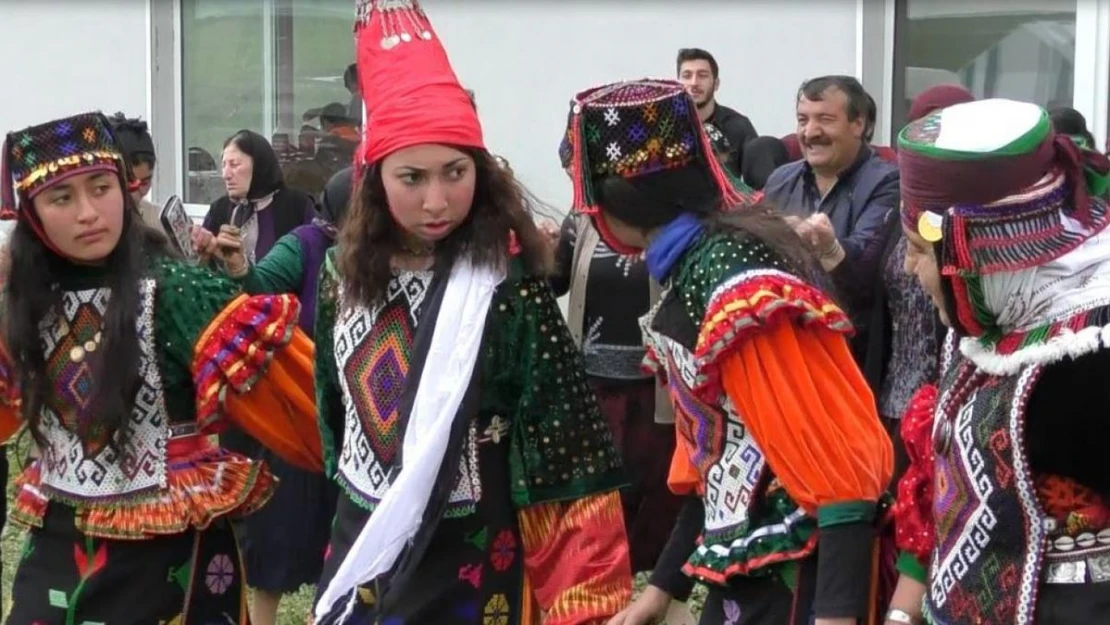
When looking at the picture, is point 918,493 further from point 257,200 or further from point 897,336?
point 257,200

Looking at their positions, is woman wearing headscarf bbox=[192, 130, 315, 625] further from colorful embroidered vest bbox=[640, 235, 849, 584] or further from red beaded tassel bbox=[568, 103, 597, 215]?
colorful embroidered vest bbox=[640, 235, 849, 584]

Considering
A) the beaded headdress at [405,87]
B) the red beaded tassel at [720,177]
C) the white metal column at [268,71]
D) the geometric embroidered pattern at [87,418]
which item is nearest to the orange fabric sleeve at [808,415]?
the red beaded tassel at [720,177]

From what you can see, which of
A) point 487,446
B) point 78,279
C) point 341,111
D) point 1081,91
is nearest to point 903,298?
point 487,446

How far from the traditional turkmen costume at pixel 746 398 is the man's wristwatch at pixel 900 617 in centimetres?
4

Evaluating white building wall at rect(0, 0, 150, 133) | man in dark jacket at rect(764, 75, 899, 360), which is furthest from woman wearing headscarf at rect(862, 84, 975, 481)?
white building wall at rect(0, 0, 150, 133)

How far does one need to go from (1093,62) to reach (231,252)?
14.2ft

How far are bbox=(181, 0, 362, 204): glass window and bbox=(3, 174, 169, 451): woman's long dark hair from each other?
6.68 metres

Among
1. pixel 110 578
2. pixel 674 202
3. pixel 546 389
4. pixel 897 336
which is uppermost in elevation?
pixel 674 202

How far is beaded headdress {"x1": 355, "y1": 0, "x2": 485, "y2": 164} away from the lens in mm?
3438

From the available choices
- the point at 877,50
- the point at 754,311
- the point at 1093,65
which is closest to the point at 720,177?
the point at 754,311

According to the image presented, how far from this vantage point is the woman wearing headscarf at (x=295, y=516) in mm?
4996

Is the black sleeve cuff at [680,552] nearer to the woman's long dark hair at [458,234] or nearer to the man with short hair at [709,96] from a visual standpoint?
the woman's long dark hair at [458,234]

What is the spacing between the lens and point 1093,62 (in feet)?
25.1

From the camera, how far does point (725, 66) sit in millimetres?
8375
